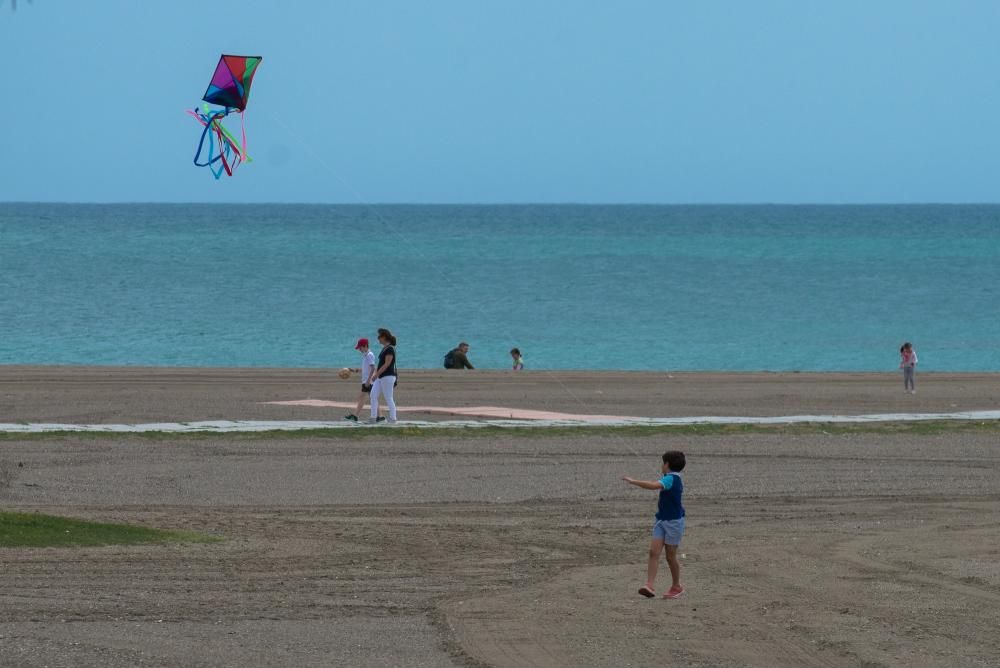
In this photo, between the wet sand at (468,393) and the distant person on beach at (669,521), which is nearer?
the distant person on beach at (669,521)

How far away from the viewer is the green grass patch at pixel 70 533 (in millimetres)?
13078

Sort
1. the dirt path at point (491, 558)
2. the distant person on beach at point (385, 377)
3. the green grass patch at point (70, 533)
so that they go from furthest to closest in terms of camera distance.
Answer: the distant person on beach at point (385, 377) < the green grass patch at point (70, 533) < the dirt path at point (491, 558)

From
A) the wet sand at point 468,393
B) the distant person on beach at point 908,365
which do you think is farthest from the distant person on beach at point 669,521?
the distant person on beach at point 908,365

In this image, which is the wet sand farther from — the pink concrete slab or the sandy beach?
the pink concrete slab

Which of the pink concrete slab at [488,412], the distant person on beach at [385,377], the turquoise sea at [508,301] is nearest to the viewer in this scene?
the distant person on beach at [385,377]

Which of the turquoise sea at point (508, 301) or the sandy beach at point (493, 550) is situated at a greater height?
the turquoise sea at point (508, 301)

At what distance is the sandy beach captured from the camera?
10.1 meters

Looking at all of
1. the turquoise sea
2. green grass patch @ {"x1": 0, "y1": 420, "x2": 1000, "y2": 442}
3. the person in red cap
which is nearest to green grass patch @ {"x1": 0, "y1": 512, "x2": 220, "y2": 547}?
green grass patch @ {"x1": 0, "y1": 420, "x2": 1000, "y2": 442}

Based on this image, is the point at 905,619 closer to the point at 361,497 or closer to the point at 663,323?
the point at 361,497

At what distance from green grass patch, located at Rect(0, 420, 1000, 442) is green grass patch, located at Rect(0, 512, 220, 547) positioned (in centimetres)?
714

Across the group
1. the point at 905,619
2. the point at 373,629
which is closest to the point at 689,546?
the point at 905,619

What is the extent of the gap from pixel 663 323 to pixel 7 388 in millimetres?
36304

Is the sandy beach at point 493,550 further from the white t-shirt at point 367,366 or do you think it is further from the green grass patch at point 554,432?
the white t-shirt at point 367,366

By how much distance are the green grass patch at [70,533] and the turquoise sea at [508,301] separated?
3051 cm
